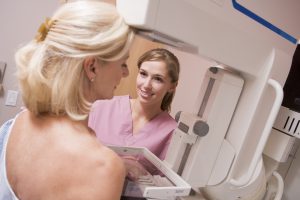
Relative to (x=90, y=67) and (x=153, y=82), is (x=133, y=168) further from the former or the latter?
(x=153, y=82)

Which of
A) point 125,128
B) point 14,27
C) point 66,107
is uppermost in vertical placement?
point 14,27

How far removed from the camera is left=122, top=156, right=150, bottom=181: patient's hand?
87 cm

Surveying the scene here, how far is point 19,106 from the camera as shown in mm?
2102

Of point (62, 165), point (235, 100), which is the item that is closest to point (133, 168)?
point (62, 165)

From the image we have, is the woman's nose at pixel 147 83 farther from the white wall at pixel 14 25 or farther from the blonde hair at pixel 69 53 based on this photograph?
the white wall at pixel 14 25

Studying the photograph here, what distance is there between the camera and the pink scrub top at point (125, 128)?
1389 millimetres

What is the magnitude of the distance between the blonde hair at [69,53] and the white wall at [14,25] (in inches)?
52.4

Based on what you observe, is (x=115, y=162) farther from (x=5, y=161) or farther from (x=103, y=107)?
(x=103, y=107)

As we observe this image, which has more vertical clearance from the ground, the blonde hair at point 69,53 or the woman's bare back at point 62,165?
the blonde hair at point 69,53

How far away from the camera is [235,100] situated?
0.95 metres

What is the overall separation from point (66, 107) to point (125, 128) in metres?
0.72

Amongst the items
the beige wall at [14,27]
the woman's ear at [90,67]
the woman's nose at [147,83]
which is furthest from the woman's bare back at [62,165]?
the beige wall at [14,27]

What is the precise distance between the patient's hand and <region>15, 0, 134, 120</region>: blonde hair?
25 cm

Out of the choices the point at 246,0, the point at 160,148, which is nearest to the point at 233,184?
the point at 160,148
